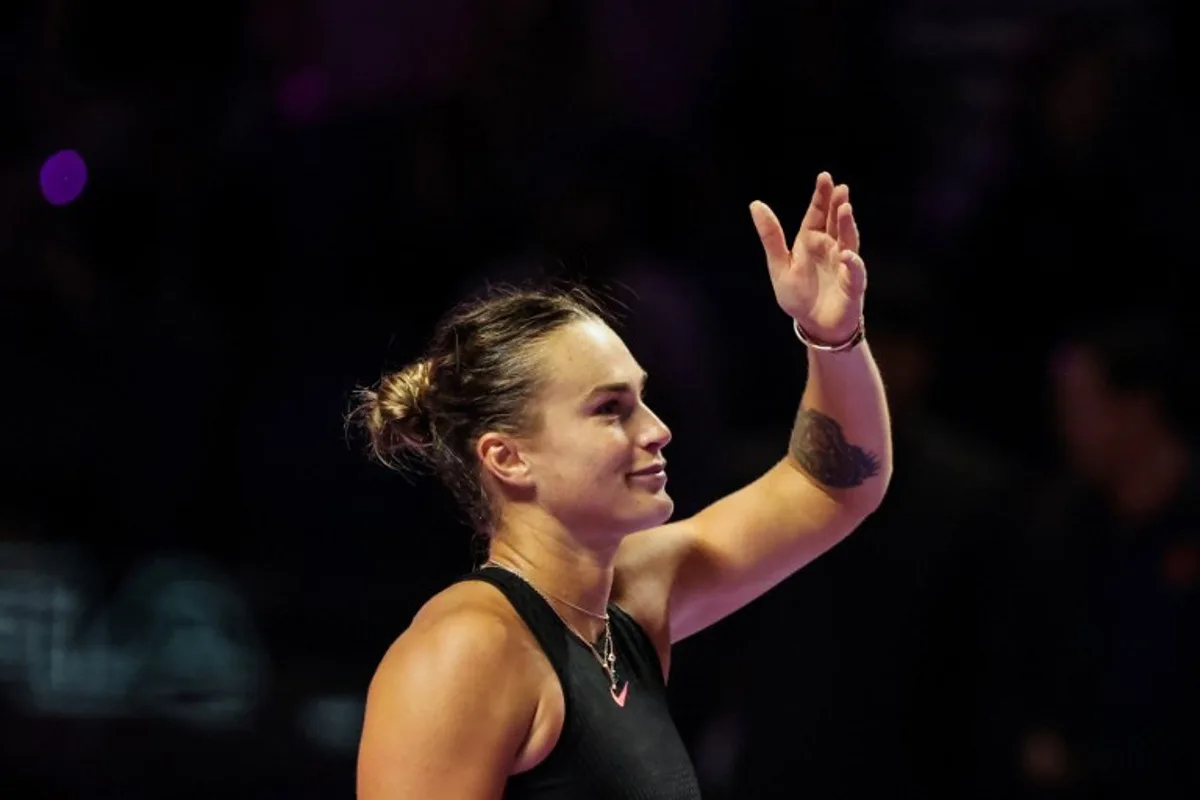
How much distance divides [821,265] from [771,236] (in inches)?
3.1

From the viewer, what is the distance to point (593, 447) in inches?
98.5

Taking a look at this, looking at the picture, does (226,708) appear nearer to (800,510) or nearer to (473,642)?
(800,510)

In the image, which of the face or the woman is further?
the face

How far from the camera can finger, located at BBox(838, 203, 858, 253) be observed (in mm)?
2701

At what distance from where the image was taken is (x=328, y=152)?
519 cm

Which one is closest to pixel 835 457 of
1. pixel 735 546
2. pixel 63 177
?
pixel 735 546

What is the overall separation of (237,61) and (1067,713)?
269cm

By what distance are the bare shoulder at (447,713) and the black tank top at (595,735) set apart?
0.06 metres

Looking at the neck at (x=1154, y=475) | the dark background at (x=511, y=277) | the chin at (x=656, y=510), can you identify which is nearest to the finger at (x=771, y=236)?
the chin at (x=656, y=510)

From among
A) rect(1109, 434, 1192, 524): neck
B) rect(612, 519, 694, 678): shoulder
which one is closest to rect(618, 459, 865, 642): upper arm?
rect(612, 519, 694, 678): shoulder

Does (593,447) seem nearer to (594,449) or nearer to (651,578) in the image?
(594,449)

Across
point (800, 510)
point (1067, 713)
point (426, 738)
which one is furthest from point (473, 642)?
point (1067, 713)

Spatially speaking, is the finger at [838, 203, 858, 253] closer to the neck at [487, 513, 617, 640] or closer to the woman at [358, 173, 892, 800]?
the woman at [358, 173, 892, 800]

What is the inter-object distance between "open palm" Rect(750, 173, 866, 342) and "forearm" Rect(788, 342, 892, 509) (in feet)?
0.40
